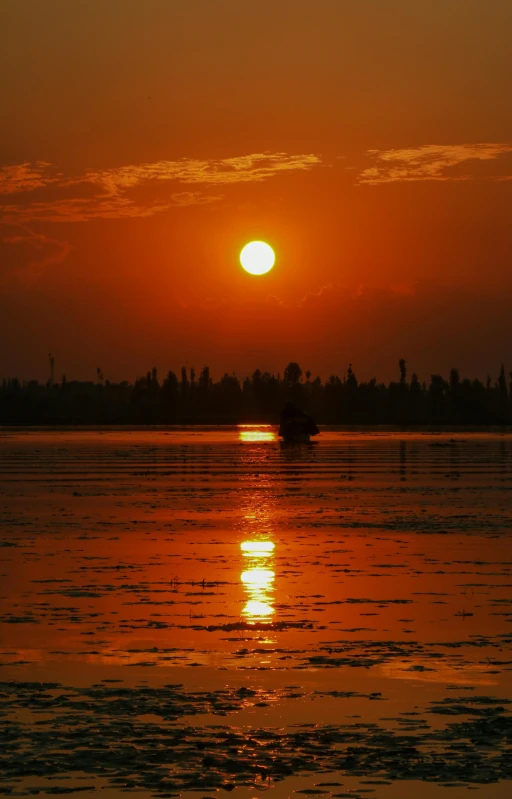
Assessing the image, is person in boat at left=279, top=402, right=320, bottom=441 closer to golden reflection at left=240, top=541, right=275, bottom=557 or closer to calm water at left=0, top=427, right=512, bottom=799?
calm water at left=0, top=427, right=512, bottom=799

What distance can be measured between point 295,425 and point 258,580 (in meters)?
111

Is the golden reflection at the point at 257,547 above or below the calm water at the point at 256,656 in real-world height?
below

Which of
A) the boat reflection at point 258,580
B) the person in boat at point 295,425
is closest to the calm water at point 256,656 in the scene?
the boat reflection at point 258,580

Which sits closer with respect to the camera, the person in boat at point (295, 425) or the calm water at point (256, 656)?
the calm water at point (256, 656)

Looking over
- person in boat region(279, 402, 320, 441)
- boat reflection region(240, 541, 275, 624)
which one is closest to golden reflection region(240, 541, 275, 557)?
boat reflection region(240, 541, 275, 624)

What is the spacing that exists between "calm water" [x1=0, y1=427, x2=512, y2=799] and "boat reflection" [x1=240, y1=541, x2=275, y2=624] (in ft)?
0.19

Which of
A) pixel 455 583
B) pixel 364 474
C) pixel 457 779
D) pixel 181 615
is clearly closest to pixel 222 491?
pixel 364 474

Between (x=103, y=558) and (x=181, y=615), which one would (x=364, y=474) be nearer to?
(x=103, y=558)

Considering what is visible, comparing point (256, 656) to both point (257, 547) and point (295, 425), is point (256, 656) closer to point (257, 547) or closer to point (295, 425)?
point (257, 547)

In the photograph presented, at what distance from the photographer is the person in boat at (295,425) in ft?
421

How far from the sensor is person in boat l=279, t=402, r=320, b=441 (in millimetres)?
128325

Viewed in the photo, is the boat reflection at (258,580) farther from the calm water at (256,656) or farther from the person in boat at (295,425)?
the person in boat at (295,425)

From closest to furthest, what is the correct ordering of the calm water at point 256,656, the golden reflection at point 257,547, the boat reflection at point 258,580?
the calm water at point 256,656, the boat reflection at point 258,580, the golden reflection at point 257,547

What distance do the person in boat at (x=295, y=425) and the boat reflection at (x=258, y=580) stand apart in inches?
3879
